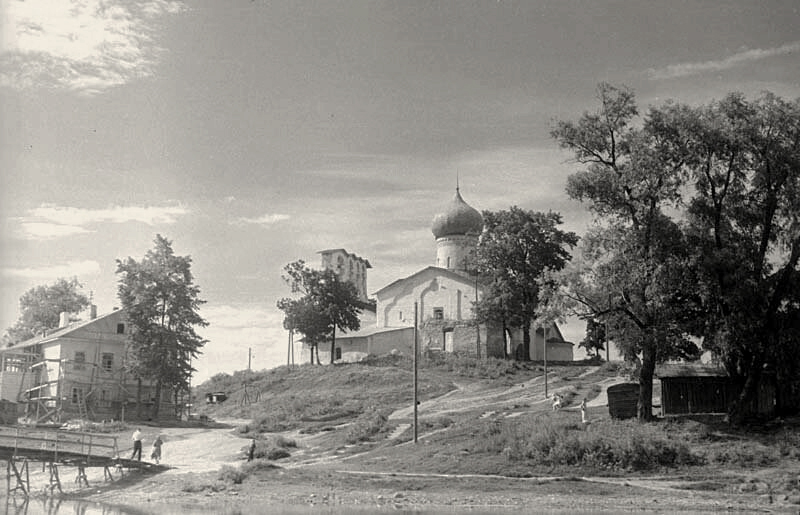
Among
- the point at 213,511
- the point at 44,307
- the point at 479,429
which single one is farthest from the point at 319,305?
the point at 213,511

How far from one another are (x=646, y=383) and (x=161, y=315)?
103ft

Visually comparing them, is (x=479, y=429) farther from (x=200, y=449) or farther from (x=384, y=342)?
(x=384, y=342)

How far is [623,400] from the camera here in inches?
1491

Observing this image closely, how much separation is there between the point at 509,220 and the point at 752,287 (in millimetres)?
32385

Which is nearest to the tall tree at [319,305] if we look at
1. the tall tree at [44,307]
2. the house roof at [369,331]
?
the house roof at [369,331]

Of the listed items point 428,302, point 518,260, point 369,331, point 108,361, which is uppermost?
point 518,260

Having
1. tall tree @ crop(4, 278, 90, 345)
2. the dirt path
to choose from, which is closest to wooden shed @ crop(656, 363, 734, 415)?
the dirt path

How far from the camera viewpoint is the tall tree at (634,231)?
115ft

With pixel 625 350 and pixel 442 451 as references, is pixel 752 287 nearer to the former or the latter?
pixel 625 350

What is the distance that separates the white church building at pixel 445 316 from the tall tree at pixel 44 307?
20578mm

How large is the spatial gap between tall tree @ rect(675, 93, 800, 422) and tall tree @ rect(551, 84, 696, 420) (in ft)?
2.99

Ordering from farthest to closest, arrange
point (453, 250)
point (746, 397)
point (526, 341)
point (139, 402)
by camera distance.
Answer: point (453, 250) → point (526, 341) → point (139, 402) → point (746, 397)

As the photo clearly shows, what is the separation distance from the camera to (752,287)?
33.9 meters

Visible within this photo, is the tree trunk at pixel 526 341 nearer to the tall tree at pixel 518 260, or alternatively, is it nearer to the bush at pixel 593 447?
the tall tree at pixel 518 260
